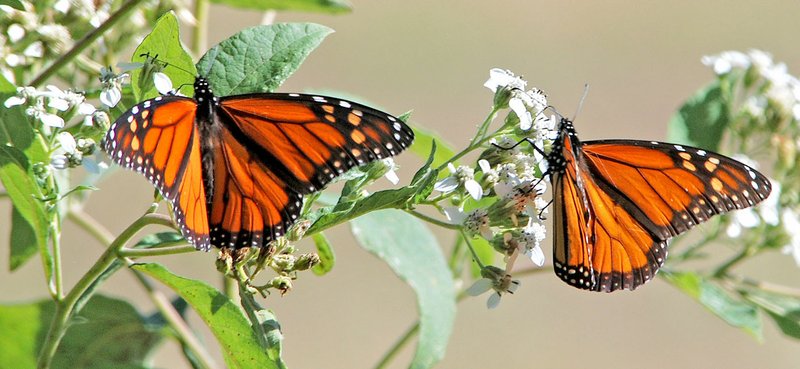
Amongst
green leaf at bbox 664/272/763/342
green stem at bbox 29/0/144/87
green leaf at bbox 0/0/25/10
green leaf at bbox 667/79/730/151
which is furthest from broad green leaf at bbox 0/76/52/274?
green leaf at bbox 667/79/730/151

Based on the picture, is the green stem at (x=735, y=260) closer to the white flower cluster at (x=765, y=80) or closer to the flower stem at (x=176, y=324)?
the white flower cluster at (x=765, y=80)

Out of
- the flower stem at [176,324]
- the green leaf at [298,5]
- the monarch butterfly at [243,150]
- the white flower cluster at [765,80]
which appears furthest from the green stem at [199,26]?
the white flower cluster at [765,80]

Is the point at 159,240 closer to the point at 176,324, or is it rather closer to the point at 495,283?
the point at 176,324

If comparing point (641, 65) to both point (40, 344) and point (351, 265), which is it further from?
point (40, 344)

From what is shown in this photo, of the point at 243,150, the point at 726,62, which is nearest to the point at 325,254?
the point at 243,150

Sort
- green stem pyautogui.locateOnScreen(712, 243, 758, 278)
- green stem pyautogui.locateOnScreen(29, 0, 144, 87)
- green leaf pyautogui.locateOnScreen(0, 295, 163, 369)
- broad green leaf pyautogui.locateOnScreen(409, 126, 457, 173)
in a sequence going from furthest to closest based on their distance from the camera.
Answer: green stem pyautogui.locateOnScreen(712, 243, 758, 278)
broad green leaf pyautogui.locateOnScreen(409, 126, 457, 173)
green leaf pyautogui.locateOnScreen(0, 295, 163, 369)
green stem pyautogui.locateOnScreen(29, 0, 144, 87)

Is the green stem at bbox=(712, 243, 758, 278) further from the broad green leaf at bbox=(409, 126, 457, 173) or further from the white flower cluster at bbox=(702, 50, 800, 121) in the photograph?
the broad green leaf at bbox=(409, 126, 457, 173)
